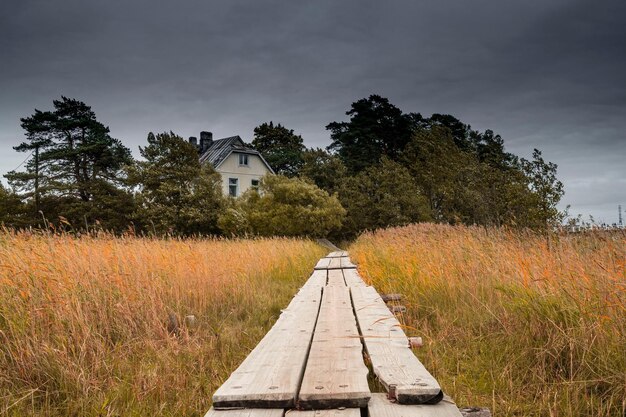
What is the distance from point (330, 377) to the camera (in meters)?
1.97

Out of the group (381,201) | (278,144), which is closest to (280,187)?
(381,201)

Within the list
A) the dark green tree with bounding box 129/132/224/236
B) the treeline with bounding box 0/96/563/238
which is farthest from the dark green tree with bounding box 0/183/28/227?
the dark green tree with bounding box 129/132/224/236

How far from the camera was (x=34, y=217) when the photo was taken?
29.6 metres

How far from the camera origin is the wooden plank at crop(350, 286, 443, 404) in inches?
68.3

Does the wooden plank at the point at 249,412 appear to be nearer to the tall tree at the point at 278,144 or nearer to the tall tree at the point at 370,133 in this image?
the tall tree at the point at 370,133

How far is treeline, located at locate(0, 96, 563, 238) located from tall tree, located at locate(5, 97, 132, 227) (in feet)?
0.28

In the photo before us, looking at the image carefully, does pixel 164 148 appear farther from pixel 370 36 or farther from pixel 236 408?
pixel 236 408

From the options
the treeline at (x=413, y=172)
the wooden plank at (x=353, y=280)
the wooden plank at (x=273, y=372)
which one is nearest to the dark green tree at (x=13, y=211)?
the treeline at (x=413, y=172)

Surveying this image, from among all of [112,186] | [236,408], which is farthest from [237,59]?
[236,408]

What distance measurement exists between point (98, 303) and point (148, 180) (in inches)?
921

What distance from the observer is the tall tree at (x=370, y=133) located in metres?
42.4

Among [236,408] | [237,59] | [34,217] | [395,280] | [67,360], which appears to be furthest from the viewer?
[34,217]

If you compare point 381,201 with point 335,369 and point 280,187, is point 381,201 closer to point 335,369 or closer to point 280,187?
point 280,187

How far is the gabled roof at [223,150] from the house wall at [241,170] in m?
0.58
